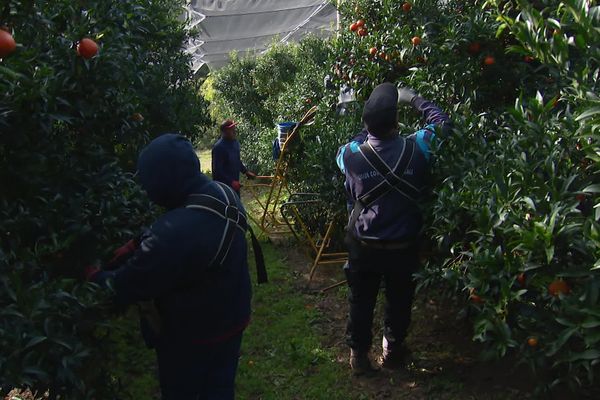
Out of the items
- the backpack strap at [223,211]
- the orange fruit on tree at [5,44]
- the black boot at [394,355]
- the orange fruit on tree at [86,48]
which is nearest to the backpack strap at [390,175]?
the black boot at [394,355]

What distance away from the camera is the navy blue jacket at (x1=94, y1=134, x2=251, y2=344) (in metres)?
2.46

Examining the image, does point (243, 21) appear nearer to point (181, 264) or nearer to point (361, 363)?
point (361, 363)

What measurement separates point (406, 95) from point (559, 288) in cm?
209

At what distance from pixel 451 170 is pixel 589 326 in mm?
1488

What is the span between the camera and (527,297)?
2.58 meters

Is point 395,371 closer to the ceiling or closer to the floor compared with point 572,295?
closer to the floor

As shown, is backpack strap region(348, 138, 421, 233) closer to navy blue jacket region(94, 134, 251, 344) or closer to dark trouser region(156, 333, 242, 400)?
navy blue jacket region(94, 134, 251, 344)

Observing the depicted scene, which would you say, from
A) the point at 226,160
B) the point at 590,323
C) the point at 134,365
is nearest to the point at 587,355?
the point at 590,323

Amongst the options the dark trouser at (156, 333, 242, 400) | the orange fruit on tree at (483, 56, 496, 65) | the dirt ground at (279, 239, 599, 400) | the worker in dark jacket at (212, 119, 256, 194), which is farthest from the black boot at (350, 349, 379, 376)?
the worker in dark jacket at (212, 119, 256, 194)

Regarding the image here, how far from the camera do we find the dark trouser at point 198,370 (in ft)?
9.11

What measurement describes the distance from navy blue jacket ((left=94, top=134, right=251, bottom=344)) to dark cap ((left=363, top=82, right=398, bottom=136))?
1249 mm

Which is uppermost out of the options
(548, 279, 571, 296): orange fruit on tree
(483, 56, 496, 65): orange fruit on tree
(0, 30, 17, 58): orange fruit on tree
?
(0, 30, 17, 58): orange fruit on tree

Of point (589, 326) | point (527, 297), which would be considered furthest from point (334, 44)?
point (589, 326)

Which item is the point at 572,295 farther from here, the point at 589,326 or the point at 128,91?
the point at 128,91
